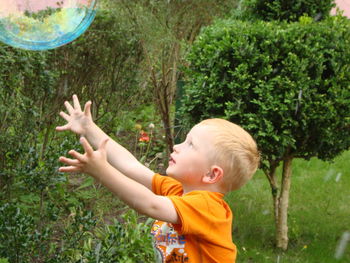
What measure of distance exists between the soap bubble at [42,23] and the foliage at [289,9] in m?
1.94

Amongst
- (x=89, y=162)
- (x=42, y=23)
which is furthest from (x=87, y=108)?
(x=42, y=23)

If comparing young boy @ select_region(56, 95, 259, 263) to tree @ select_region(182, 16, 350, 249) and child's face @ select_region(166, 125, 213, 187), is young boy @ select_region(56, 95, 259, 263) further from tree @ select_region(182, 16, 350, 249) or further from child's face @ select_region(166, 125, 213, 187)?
tree @ select_region(182, 16, 350, 249)

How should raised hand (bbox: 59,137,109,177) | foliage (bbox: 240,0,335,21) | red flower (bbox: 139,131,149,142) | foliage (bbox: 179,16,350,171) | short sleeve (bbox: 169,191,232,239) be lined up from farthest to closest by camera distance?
red flower (bbox: 139,131,149,142), foliage (bbox: 240,0,335,21), foliage (bbox: 179,16,350,171), short sleeve (bbox: 169,191,232,239), raised hand (bbox: 59,137,109,177)

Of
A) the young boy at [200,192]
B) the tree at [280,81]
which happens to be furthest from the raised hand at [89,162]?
the tree at [280,81]

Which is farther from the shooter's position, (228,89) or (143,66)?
(143,66)

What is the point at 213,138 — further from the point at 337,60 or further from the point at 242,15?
the point at 242,15

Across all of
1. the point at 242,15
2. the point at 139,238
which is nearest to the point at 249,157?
the point at 139,238

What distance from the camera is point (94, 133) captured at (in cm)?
263

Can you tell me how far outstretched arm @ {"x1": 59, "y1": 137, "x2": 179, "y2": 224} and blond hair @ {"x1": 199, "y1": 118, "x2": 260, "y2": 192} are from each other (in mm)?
359

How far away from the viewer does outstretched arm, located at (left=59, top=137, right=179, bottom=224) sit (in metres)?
2.04

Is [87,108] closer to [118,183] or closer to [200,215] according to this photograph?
[118,183]

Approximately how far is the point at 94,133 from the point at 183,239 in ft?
2.26

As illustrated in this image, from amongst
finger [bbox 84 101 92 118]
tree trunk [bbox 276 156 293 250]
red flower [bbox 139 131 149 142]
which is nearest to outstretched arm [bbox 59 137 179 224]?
finger [bbox 84 101 92 118]

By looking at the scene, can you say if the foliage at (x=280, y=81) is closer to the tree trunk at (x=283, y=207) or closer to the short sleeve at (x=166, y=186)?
the tree trunk at (x=283, y=207)
